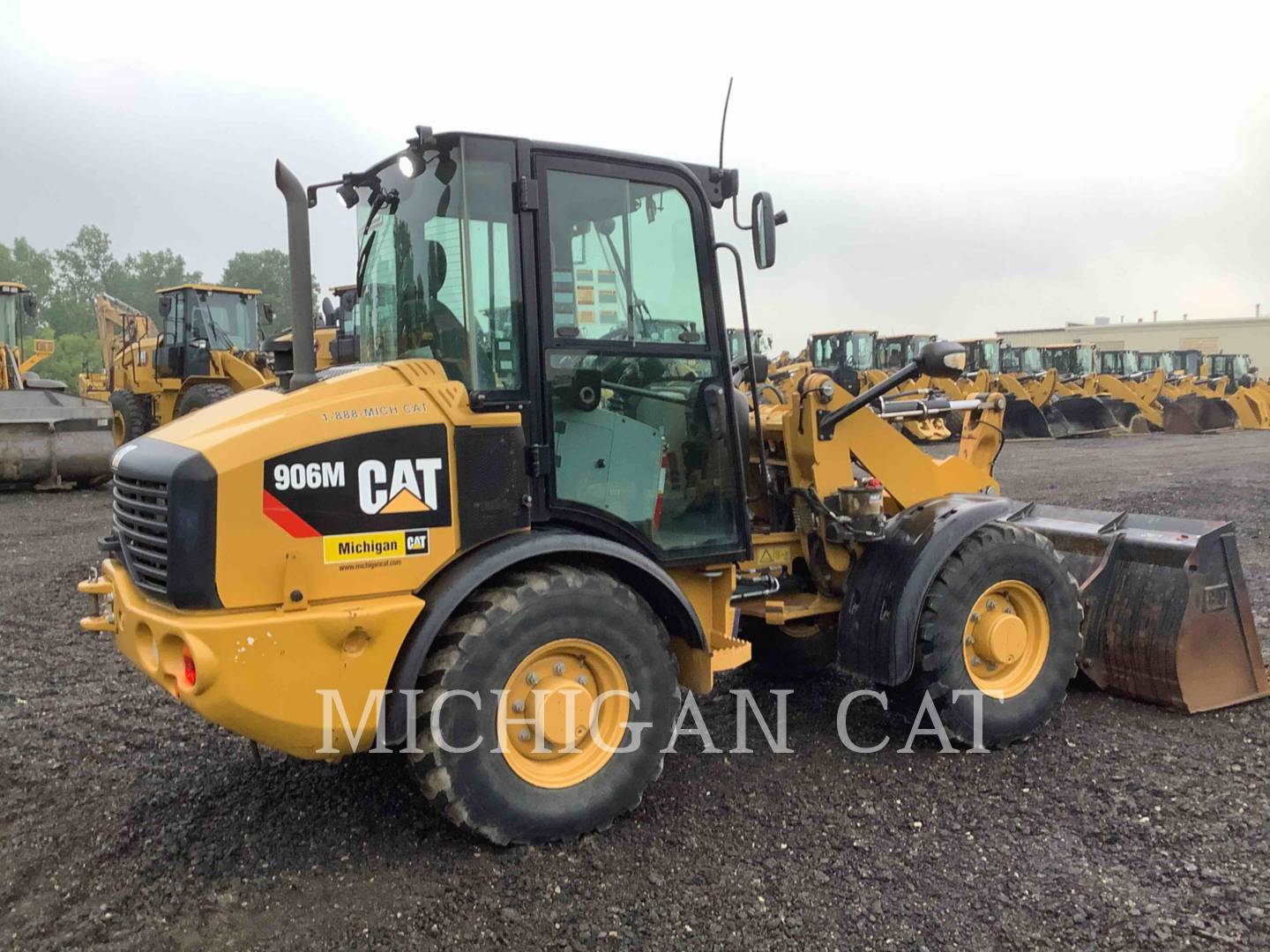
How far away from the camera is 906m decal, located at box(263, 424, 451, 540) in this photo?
2.87 meters

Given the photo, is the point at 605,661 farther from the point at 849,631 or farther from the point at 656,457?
the point at 849,631

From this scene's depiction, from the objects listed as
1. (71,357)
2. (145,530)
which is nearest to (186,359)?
(145,530)

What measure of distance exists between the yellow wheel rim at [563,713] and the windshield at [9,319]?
17.3 m

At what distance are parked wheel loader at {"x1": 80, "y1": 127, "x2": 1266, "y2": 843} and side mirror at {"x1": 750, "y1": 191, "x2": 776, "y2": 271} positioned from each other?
0.6 inches

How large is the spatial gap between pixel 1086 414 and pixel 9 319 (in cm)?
2292

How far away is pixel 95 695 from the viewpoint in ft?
16.1

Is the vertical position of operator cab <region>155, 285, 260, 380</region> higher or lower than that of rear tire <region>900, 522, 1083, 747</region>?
higher

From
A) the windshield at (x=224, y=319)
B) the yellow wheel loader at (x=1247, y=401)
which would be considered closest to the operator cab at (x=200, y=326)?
the windshield at (x=224, y=319)

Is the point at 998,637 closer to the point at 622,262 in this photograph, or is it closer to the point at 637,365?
the point at 637,365

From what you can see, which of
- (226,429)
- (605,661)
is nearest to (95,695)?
(226,429)

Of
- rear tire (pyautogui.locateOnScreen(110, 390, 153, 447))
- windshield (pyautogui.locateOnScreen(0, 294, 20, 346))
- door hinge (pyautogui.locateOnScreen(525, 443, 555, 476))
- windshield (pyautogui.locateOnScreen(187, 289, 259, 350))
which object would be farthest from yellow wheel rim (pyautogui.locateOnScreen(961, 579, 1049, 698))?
windshield (pyautogui.locateOnScreen(0, 294, 20, 346))

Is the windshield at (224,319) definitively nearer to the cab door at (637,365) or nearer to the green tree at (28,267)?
the cab door at (637,365)

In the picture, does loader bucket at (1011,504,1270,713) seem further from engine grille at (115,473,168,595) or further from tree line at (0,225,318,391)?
tree line at (0,225,318,391)

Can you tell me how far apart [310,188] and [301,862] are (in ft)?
8.00
